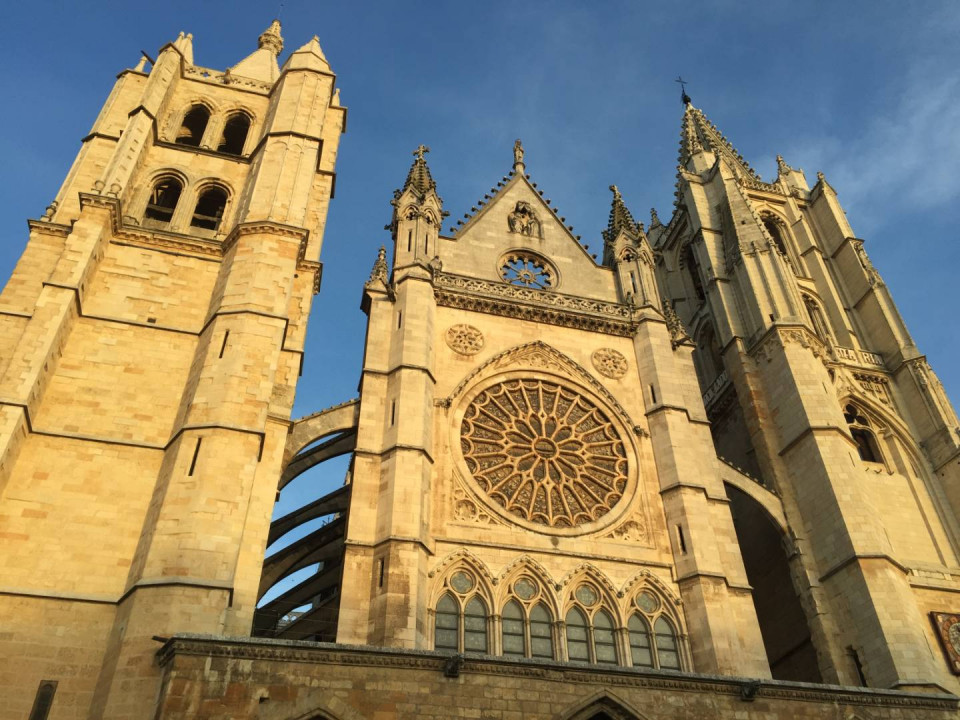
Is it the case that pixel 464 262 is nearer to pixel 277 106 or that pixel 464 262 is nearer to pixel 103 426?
pixel 277 106

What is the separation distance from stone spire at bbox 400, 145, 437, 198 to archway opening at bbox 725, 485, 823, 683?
9511mm

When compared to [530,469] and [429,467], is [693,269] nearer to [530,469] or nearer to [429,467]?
[530,469]

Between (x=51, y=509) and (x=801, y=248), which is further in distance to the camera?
(x=801, y=248)

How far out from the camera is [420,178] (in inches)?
765

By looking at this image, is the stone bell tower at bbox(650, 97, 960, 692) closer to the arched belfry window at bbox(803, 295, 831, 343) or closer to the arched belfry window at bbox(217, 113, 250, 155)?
the arched belfry window at bbox(803, 295, 831, 343)

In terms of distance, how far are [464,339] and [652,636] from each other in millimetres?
6646

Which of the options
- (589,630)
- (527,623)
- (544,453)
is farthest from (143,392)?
(589,630)

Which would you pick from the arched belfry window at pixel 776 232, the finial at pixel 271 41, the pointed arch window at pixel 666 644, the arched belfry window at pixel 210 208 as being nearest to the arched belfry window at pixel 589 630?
the pointed arch window at pixel 666 644

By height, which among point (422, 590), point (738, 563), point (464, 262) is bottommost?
point (422, 590)

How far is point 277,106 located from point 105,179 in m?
5.08

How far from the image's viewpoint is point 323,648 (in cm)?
943

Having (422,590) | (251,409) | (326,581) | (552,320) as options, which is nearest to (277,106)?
(552,320)

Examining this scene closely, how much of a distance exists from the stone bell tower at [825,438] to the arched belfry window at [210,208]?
41.2ft

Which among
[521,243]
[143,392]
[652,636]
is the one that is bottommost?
[652,636]
